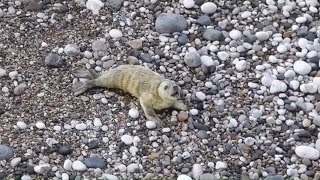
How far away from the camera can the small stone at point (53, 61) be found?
423 cm

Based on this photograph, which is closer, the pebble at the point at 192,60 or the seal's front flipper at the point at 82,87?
the seal's front flipper at the point at 82,87

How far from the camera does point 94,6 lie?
4629 mm

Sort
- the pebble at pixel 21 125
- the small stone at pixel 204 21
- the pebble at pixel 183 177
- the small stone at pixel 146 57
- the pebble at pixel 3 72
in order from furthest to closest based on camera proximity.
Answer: the small stone at pixel 204 21 → the small stone at pixel 146 57 → the pebble at pixel 3 72 → the pebble at pixel 21 125 → the pebble at pixel 183 177

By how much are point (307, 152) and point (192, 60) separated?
886 millimetres

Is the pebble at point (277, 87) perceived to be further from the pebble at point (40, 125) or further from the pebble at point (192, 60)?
the pebble at point (40, 125)

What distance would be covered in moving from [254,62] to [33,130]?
134 cm

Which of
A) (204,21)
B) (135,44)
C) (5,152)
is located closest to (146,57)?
(135,44)

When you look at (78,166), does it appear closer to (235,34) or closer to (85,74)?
(85,74)

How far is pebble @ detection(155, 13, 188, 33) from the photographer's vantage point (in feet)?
14.6

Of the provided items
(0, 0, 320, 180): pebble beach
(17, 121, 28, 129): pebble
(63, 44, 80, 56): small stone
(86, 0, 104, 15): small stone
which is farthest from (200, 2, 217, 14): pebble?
(17, 121, 28, 129): pebble

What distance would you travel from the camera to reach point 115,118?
3947 millimetres

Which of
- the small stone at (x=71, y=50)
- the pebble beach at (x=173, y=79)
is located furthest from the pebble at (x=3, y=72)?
the small stone at (x=71, y=50)

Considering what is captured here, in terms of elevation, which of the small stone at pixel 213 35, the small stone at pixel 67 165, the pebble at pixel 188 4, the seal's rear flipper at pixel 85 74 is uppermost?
the pebble at pixel 188 4

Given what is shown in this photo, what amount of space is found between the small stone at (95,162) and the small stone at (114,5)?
4.09 feet
